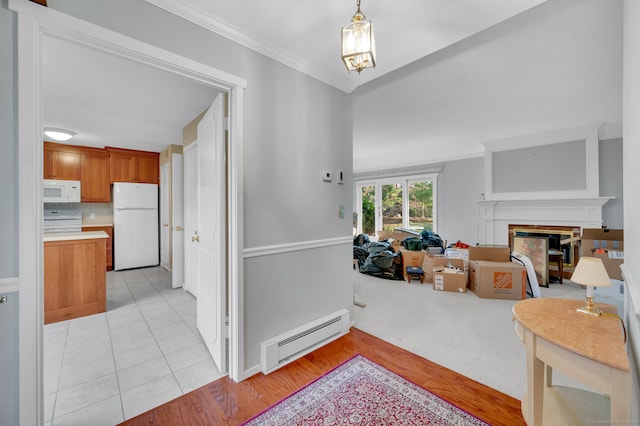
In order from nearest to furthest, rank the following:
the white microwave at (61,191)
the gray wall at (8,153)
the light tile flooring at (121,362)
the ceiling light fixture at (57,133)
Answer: the gray wall at (8,153)
the light tile flooring at (121,362)
the ceiling light fixture at (57,133)
the white microwave at (61,191)

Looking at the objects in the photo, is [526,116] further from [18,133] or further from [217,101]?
[18,133]

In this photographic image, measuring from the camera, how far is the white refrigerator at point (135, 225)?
4.98m

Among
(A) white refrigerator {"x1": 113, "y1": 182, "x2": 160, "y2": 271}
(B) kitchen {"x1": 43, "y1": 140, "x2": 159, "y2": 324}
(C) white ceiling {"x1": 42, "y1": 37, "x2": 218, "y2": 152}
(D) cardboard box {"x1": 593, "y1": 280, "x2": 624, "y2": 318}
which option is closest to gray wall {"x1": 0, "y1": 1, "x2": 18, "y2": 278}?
(C) white ceiling {"x1": 42, "y1": 37, "x2": 218, "y2": 152}

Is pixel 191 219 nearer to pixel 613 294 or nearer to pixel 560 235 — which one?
pixel 613 294

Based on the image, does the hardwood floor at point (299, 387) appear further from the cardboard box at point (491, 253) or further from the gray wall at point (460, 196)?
the gray wall at point (460, 196)

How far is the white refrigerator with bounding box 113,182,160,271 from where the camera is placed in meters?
4.98

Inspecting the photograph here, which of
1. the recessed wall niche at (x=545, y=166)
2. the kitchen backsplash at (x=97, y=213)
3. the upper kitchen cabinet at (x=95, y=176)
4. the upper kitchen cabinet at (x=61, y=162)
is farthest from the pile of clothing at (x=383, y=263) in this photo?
the upper kitchen cabinet at (x=61, y=162)

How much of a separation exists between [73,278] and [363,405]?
3.30 metres

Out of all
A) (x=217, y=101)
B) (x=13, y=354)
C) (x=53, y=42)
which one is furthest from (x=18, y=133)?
(x=53, y=42)

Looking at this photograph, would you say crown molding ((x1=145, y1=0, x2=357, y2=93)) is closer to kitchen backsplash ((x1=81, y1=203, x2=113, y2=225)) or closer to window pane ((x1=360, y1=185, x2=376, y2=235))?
window pane ((x1=360, y1=185, x2=376, y2=235))

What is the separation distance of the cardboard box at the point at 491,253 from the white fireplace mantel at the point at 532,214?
1.28 meters

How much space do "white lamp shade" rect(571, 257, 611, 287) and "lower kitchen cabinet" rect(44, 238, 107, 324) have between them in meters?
4.20

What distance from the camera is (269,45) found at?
6.26 feet

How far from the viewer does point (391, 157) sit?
6445 mm
